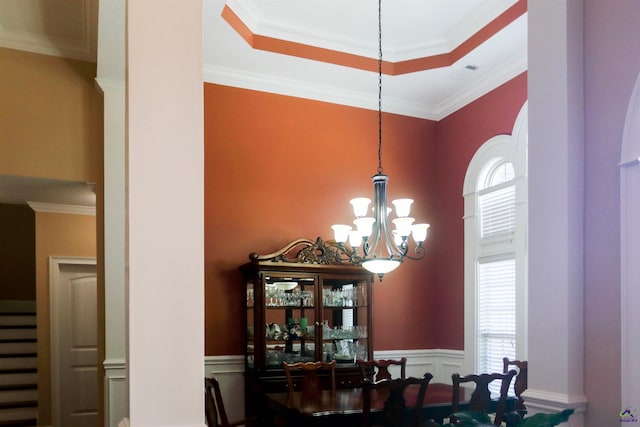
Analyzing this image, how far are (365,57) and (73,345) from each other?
492 centimetres

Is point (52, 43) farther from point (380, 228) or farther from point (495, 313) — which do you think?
point (495, 313)

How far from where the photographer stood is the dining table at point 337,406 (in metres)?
3.71

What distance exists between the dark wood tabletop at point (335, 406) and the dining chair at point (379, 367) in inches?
11.7

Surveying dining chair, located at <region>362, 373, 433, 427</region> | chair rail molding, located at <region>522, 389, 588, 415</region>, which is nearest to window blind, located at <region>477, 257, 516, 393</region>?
dining chair, located at <region>362, 373, 433, 427</region>

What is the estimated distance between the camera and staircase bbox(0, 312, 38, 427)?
7441 millimetres

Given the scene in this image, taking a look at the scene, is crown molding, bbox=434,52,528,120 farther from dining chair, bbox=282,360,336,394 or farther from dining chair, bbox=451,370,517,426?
dining chair, bbox=282,360,336,394

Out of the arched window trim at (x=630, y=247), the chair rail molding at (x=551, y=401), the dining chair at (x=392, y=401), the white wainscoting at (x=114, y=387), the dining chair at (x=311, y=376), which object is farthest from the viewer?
the dining chair at (x=311, y=376)

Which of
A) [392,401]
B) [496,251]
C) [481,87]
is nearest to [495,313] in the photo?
[496,251]

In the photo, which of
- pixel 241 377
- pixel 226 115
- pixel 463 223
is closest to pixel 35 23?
pixel 226 115

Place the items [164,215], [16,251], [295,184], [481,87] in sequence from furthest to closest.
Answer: [16,251]
[295,184]
[481,87]
[164,215]

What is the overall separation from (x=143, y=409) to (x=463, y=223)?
15.3ft

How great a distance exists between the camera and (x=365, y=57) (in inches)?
222

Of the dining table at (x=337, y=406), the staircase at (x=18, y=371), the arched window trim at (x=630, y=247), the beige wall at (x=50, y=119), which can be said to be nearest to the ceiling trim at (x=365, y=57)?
the beige wall at (x=50, y=119)

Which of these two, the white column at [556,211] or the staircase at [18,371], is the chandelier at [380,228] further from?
the staircase at [18,371]
